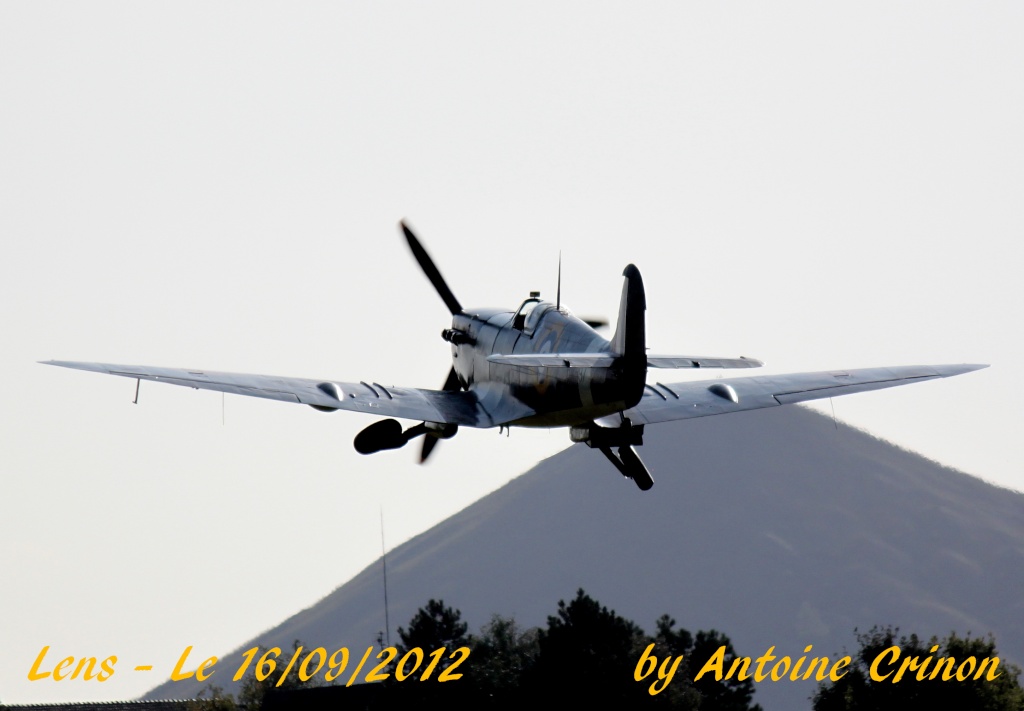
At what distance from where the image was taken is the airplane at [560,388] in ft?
80.3

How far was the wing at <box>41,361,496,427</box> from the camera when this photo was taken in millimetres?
26188

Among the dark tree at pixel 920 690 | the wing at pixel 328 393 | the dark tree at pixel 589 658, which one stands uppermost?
the dark tree at pixel 589 658

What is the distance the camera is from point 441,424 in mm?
27922

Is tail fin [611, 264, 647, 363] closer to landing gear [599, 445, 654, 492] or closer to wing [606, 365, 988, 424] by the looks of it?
wing [606, 365, 988, 424]

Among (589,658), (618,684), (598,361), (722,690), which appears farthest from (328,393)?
(722,690)

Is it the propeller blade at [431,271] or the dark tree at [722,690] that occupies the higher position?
the dark tree at [722,690]

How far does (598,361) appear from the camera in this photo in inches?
968

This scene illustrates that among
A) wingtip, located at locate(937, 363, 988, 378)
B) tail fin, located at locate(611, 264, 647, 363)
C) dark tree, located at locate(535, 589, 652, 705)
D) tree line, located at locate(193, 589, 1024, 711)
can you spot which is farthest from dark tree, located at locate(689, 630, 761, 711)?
tail fin, located at locate(611, 264, 647, 363)

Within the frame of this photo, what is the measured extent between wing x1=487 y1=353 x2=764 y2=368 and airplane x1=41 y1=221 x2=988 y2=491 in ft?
0.07

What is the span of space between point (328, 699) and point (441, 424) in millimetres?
46087

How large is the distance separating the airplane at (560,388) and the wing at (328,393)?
0.08 ft

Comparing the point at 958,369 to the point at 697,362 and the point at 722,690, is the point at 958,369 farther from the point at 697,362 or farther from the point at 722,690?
the point at 722,690

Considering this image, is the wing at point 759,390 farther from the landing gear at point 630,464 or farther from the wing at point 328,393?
the wing at point 328,393

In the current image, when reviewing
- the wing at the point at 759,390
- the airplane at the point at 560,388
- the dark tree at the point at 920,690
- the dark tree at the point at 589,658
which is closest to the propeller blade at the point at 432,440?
the airplane at the point at 560,388
